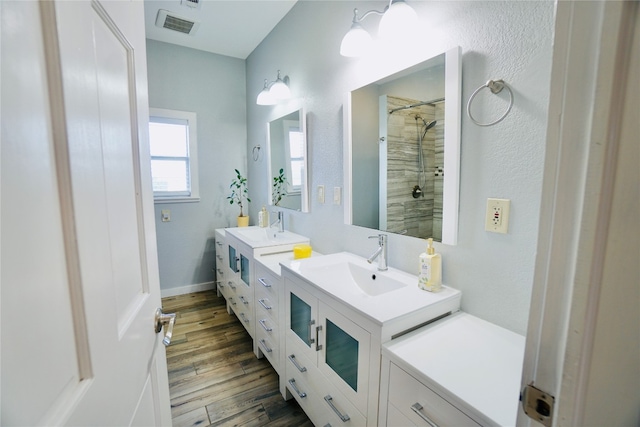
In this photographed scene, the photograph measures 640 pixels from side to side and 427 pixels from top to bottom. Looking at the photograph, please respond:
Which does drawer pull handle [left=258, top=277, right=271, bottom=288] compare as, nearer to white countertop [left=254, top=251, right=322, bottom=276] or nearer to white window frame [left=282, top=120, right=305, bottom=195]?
white countertop [left=254, top=251, right=322, bottom=276]

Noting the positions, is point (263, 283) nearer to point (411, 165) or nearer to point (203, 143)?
point (411, 165)

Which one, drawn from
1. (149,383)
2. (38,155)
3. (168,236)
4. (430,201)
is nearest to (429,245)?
(430,201)

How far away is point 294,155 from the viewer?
2.52 metres

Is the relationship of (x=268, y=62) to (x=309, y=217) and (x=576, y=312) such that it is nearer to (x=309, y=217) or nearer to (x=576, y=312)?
(x=309, y=217)

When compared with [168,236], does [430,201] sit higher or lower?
higher

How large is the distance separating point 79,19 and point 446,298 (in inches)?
52.6

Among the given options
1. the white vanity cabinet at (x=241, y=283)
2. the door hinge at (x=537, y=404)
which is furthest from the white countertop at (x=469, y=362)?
the white vanity cabinet at (x=241, y=283)

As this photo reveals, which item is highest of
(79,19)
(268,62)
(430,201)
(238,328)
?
(268,62)

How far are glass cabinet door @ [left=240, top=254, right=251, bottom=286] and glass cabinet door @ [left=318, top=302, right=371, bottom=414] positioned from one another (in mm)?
1054

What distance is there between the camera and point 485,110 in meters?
1.11

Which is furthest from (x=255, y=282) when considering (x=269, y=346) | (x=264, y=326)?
(x=269, y=346)

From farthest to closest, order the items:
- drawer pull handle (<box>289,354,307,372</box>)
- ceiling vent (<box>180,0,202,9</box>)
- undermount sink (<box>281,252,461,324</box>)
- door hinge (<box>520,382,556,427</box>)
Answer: ceiling vent (<box>180,0,202,9</box>) < drawer pull handle (<box>289,354,307,372</box>) < undermount sink (<box>281,252,461,324</box>) < door hinge (<box>520,382,556,427</box>)

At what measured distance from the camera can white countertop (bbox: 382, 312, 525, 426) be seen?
0.73 m

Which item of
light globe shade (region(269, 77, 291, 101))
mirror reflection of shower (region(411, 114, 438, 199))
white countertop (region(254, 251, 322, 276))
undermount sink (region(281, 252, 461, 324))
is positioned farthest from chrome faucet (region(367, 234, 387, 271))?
light globe shade (region(269, 77, 291, 101))
